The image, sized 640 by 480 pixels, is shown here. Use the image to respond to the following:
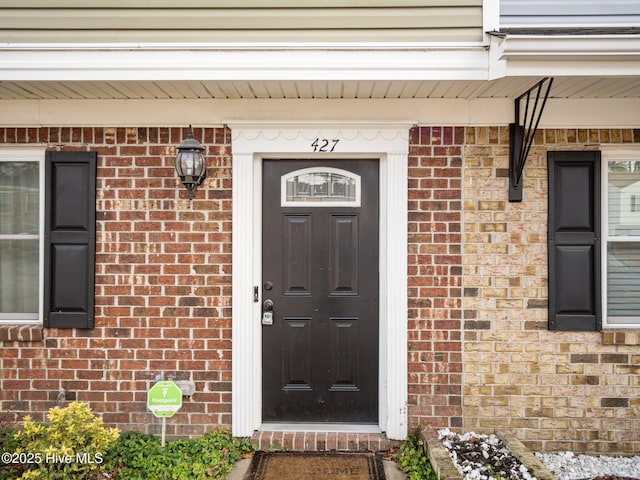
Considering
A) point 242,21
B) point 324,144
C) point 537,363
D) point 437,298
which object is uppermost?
point 242,21

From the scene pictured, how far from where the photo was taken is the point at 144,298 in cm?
423

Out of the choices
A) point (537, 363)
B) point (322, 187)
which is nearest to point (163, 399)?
point (322, 187)

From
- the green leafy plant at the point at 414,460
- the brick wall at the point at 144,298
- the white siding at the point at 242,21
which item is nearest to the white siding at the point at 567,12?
the white siding at the point at 242,21

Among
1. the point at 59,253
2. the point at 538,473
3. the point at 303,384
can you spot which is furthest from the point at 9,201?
the point at 538,473

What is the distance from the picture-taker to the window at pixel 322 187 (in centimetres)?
430

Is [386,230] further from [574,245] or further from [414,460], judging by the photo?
[414,460]

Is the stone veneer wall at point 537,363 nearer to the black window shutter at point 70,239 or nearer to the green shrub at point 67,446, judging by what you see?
the green shrub at point 67,446

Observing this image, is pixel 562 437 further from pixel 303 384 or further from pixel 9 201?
pixel 9 201

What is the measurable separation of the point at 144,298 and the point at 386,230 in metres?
2.01

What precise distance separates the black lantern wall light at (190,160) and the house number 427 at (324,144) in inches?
34.6

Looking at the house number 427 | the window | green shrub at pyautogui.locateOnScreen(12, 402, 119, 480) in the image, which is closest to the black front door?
the window

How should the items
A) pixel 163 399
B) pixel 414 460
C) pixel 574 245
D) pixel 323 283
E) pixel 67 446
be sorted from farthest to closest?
1. pixel 323 283
2. pixel 574 245
3. pixel 414 460
4. pixel 163 399
5. pixel 67 446

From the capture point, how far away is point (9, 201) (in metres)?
4.38

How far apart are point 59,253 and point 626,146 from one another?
458 centimetres
